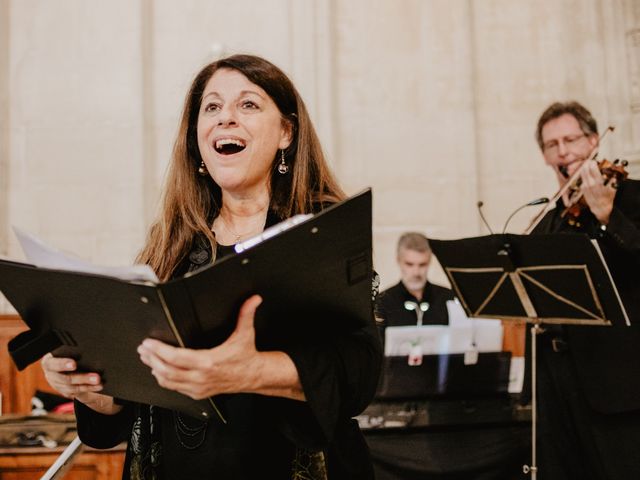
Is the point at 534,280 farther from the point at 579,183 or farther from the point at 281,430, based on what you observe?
the point at 281,430

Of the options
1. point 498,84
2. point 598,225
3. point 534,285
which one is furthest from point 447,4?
point 534,285

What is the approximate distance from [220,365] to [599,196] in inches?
104

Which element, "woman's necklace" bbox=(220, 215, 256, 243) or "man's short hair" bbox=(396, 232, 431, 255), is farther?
"man's short hair" bbox=(396, 232, 431, 255)

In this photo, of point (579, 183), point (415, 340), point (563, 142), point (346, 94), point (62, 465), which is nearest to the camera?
point (62, 465)

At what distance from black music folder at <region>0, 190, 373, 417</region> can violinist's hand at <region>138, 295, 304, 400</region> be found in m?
0.03

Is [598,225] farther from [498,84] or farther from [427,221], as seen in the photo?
[498,84]

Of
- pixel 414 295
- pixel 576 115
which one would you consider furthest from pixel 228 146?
pixel 414 295

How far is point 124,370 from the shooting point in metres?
1.46

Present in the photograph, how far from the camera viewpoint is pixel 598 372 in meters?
3.24

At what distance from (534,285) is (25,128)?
156 inches

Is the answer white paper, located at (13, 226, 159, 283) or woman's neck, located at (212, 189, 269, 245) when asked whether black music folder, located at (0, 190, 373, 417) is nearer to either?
white paper, located at (13, 226, 159, 283)

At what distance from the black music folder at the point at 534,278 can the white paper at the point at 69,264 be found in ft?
6.61

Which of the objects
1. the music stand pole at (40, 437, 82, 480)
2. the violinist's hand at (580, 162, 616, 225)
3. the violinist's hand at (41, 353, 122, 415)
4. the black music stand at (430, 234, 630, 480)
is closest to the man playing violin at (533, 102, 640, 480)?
the violinist's hand at (580, 162, 616, 225)

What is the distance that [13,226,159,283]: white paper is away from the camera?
122cm
